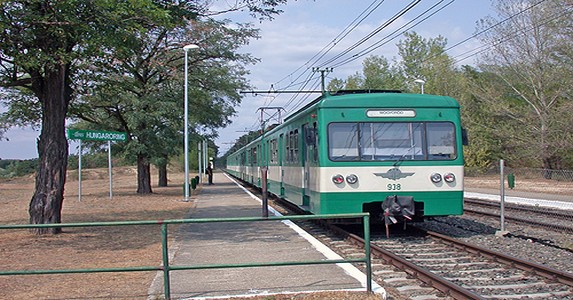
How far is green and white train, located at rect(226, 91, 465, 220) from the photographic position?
1154cm

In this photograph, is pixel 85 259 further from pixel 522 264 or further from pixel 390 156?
pixel 522 264

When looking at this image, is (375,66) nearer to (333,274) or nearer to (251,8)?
(251,8)

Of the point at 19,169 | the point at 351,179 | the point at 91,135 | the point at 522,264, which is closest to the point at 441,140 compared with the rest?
the point at 351,179

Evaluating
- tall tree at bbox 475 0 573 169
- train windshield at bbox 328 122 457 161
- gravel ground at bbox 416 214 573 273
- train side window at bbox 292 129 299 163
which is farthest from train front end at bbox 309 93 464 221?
tall tree at bbox 475 0 573 169

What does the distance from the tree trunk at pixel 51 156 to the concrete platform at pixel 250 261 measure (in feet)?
9.46

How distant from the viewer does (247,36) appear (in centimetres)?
3142

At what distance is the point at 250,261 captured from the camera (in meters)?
9.45

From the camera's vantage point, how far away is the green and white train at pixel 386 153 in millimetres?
11539

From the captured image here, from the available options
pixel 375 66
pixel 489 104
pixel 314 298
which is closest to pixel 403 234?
pixel 314 298

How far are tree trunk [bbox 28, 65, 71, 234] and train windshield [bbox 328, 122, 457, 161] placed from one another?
6.22m

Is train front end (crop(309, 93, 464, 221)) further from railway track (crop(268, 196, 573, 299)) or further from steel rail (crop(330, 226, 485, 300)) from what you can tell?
steel rail (crop(330, 226, 485, 300))

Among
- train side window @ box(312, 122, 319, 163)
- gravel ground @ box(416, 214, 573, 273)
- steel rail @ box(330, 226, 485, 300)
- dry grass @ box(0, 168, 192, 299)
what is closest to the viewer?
steel rail @ box(330, 226, 485, 300)

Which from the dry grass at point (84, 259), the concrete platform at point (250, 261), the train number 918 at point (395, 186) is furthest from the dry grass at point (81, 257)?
the train number 918 at point (395, 186)

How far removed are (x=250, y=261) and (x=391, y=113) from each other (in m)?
4.26
